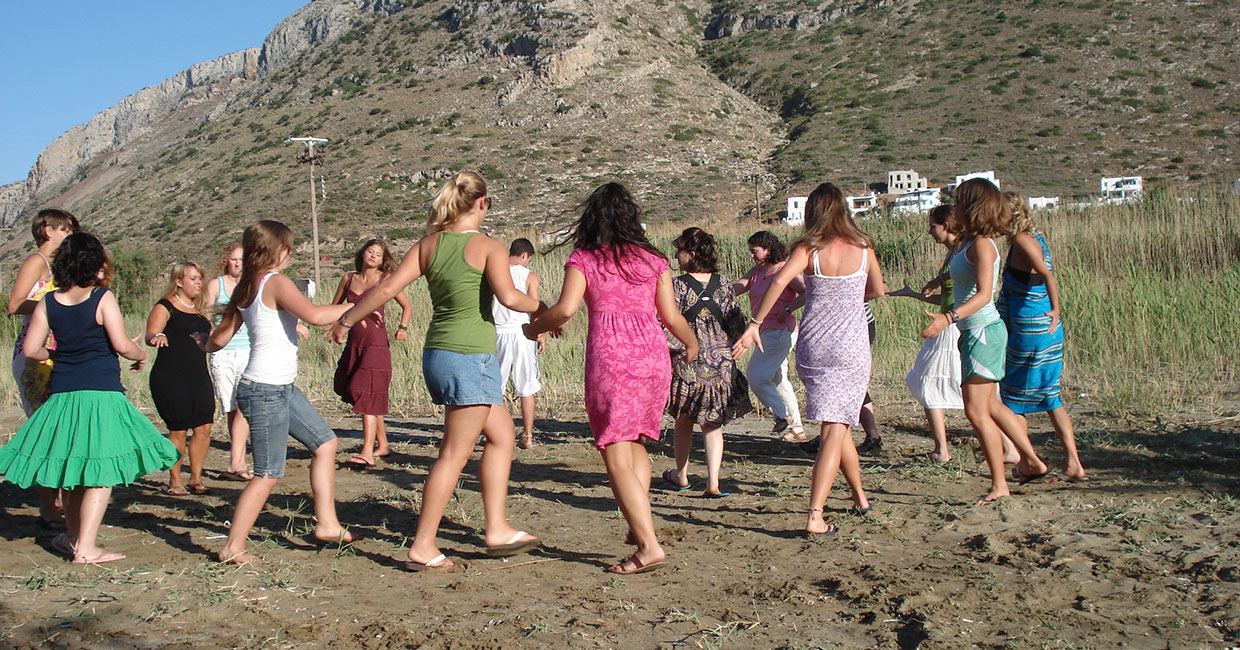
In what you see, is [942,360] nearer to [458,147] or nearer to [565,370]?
[565,370]

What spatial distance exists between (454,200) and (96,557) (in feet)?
8.51

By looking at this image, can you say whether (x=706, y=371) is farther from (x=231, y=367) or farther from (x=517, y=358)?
(x=231, y=367)

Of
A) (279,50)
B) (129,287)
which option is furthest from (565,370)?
(279,50)

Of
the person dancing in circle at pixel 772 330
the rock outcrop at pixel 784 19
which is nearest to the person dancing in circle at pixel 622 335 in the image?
the person dancing in circle at pixel 772 330

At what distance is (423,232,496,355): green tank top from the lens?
4504 mm

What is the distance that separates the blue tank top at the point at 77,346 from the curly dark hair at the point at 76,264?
0.09 meters

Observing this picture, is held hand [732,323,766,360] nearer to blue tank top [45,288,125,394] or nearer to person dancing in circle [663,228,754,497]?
person dancing in circle [663,228,754,497]

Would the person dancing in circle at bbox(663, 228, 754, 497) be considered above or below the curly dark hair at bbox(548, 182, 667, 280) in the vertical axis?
below

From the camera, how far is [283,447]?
4801 mm

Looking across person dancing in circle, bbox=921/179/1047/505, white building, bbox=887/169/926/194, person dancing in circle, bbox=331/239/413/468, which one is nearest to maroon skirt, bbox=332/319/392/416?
person dancing in circle, bbox=331/239/413/468

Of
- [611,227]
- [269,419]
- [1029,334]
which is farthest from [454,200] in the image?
[1029,334]

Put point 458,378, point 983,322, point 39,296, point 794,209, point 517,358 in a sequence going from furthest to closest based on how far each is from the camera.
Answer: point 794,209 → point 517,358 → point 983,322 → point 39,296 → point 458,378

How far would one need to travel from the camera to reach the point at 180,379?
6453mm

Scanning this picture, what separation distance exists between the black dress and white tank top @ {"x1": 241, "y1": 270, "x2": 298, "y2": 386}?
189 centimetres
